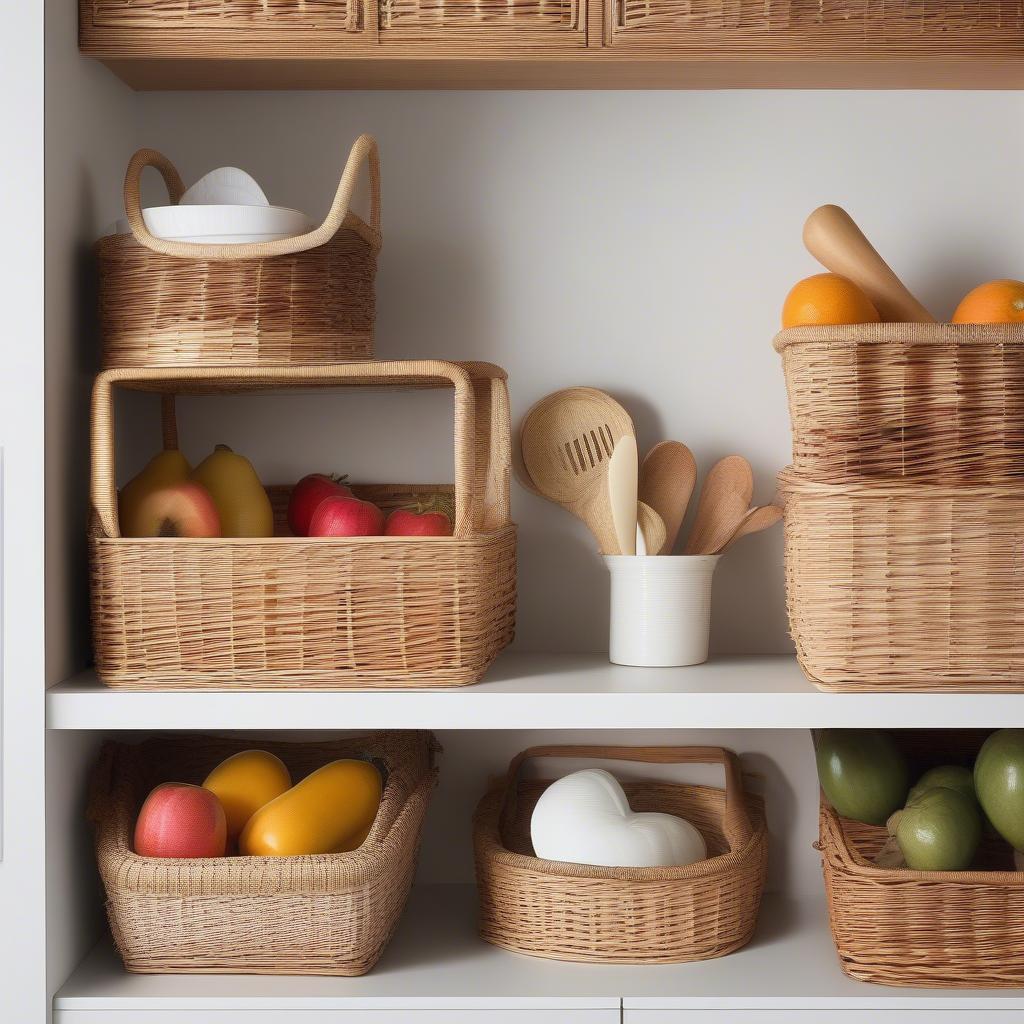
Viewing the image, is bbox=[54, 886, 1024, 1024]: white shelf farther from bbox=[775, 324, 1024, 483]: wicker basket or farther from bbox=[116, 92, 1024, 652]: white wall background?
bbox=[775, 324, 1024, 483]: wicker basket

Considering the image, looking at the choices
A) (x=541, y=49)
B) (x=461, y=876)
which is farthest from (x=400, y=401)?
(x=461, y=876)

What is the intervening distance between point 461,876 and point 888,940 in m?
0.53

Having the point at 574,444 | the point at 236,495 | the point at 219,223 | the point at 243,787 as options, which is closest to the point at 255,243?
the point at 219,223

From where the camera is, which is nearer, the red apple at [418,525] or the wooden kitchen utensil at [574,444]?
the red apple at [418,525]

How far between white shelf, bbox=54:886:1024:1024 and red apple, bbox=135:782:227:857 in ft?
0.44

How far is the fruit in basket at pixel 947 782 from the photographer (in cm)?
121

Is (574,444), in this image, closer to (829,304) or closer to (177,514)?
(829,304)

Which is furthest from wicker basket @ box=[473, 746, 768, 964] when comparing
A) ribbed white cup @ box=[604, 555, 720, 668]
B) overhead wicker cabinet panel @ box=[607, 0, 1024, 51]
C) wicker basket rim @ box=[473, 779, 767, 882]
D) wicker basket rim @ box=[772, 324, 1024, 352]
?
overhead wicker cabinet panel @ box=[607, 0, 1024, 51]

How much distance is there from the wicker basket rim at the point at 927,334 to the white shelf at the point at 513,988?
622 mm

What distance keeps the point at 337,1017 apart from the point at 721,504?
2.24ft

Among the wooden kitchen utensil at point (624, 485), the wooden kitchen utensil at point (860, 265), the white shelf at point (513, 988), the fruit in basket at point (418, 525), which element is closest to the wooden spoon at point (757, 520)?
the wooden kitchen utensil at point (624, 485)

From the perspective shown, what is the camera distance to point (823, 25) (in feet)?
3.94

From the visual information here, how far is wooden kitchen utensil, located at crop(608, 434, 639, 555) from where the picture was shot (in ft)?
4.08

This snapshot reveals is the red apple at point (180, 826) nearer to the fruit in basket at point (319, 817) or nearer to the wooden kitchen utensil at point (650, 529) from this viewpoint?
the fruit in basket at point (319, 817)
